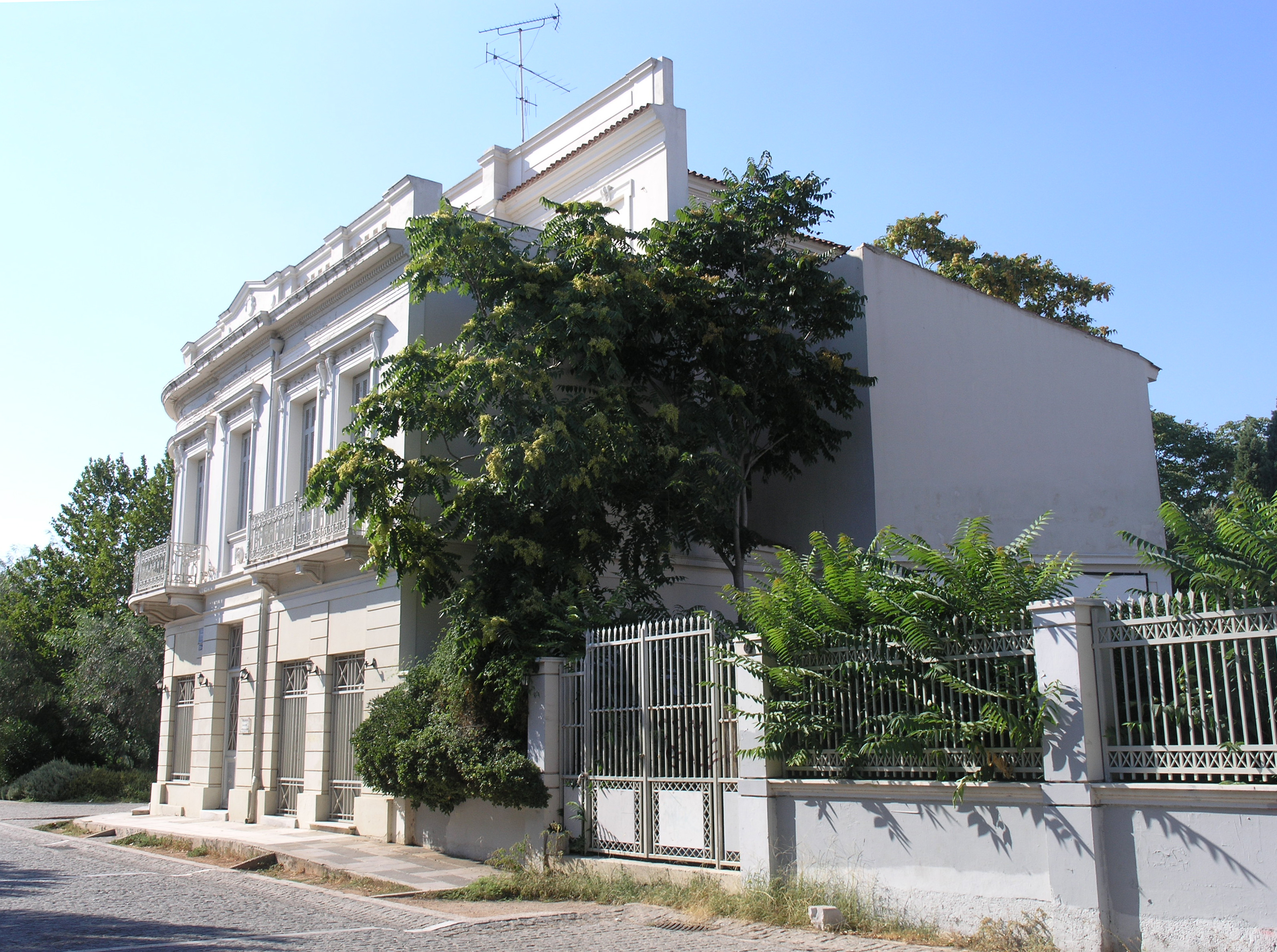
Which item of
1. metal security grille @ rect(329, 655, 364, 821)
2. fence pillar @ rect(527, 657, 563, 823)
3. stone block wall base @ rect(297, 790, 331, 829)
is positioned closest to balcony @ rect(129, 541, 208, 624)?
metal security grille @ rect(329, 655, 364, 821)

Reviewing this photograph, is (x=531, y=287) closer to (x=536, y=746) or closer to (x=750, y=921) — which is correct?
(x=536, y=746)

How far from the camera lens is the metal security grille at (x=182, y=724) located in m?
21.0

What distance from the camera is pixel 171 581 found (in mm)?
21000

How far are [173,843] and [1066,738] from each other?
1283 cm

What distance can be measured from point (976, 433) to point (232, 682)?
43.7ft

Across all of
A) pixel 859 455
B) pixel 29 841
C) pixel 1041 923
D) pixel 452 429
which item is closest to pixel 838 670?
pixel 1041 923

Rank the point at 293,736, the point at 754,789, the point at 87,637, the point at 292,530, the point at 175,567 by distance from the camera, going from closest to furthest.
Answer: the point at 754,789
the point at 292,530
the point at 293,736
the point at 175,567
the point at 87,637

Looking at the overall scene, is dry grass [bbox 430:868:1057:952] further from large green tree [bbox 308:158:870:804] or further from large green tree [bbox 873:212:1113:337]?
large green tree [bbox 873:212:1113:337]

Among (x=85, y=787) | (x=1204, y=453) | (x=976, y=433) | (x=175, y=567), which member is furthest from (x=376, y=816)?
(x=1204, y=453)

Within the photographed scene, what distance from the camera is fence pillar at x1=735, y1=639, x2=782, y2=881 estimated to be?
9016 millimetres

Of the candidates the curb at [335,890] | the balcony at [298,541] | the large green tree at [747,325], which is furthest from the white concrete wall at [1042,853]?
the balcony at [298,541]

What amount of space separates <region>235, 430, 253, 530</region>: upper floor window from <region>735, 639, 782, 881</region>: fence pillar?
13.3 m

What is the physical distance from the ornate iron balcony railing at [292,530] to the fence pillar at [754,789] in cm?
724

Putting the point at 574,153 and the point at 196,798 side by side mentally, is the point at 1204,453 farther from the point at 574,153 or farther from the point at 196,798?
the point at 196,798
